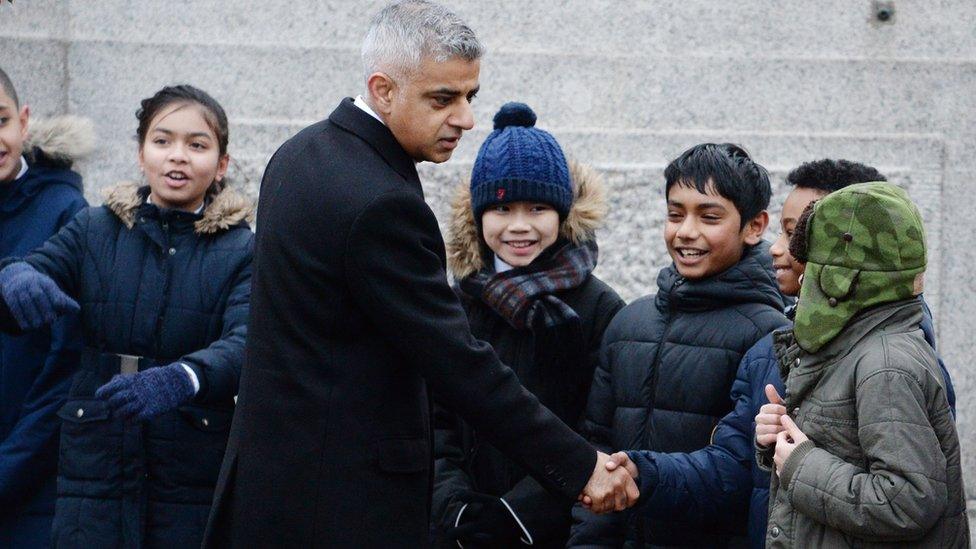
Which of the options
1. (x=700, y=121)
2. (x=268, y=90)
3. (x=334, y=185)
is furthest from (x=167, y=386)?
(x=700, y=121)

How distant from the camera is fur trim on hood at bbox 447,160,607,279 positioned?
4215mm

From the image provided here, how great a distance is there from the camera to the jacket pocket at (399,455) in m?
3.10

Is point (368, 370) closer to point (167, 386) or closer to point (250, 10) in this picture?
point (167, 386)

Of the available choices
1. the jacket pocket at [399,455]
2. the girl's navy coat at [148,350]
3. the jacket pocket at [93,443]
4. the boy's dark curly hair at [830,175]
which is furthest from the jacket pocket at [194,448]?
the boy's dark curly hair at [830,175]

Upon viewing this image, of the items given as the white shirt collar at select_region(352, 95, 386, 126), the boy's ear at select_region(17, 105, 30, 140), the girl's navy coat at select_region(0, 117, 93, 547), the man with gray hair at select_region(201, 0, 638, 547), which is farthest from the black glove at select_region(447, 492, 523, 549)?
the boy's ear at select_region(17, 105, 30, 140)

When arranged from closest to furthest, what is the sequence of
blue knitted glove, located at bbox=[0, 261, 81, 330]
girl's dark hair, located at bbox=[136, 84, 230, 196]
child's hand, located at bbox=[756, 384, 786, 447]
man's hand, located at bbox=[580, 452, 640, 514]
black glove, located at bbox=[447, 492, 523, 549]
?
child's hand, located at bbox=[756, 384, 786, 447] < man's hand, located at bbox=[580, 452, 640, 514] < black glove, located at bbox=[447, 492, 523, 549] < blue knitted glove, located at bbox=[0, 261, 81, 330] < girl's dark hair, located at bbox=[136, 84, 230, 196]

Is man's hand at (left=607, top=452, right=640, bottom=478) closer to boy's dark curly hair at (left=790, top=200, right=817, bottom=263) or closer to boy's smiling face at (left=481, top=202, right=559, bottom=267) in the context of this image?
boy's dark curly hair at (left=790, top=200, right=817, bottom=263)

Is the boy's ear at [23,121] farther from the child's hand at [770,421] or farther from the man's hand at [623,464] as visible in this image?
the child's hand at [770,421]

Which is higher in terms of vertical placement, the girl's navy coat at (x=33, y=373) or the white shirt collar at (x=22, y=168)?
the white shirt collar at (x=22, y=168)

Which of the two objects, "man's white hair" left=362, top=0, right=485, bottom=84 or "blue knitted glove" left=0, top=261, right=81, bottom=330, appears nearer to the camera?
"man's white hair" left=362, top=0, right=485, bottom=84

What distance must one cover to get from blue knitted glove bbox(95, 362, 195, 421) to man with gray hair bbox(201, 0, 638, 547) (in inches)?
26.1

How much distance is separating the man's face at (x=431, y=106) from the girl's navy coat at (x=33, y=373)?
1682mm

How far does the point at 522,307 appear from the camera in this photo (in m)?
3.97

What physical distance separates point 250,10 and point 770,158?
2.34 metres
